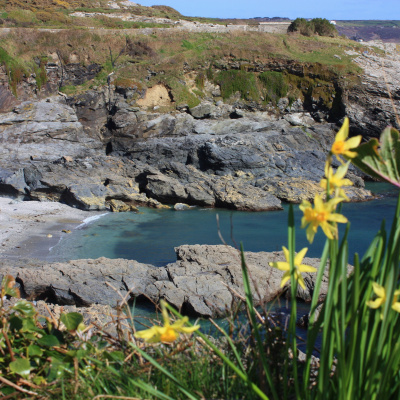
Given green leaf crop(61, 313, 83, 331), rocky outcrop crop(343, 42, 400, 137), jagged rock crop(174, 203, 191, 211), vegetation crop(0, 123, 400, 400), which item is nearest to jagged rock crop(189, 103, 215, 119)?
rocky outcrop crop(343, 42, 400, 137)

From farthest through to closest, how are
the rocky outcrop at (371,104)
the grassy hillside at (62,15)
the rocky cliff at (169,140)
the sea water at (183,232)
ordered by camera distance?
the grassy hillside at (62,15)
the rocky outcrop at (371,104)
the rocky cliff at (169,140)
the sea water at (183,232)

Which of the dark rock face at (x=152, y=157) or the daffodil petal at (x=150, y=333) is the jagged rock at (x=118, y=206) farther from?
the daffodil petal at (x=150, y=333)

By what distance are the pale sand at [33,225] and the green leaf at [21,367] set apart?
11.1 meters

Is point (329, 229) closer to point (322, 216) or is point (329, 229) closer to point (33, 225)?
point (322, 216)

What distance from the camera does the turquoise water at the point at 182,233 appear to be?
43.0 feet

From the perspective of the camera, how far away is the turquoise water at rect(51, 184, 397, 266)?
1309 centimetres

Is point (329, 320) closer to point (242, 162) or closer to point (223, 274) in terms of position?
point (223, 274)

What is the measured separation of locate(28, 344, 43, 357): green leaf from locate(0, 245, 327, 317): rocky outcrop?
5971 millimetres

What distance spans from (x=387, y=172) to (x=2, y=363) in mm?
1955

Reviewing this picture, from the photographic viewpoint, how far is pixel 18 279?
893 centimetres

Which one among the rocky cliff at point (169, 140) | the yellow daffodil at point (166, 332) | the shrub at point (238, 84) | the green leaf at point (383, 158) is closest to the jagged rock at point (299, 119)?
the rocky cliff at point (169, 140)

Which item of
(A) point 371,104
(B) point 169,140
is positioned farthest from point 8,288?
(A) point 371,104

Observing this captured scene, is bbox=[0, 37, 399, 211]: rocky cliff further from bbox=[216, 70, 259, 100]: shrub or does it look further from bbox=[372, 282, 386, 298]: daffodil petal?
bbox=[372, 282, 386, 298]: daffodil petal

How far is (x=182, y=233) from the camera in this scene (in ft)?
50.7
